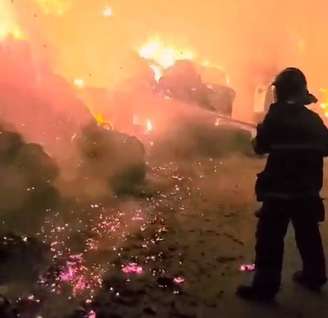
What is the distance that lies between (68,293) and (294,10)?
24514 mm

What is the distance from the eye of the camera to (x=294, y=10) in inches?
1055

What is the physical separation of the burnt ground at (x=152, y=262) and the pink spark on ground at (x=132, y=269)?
0.8 inches

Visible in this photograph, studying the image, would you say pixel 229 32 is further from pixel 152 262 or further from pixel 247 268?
pixel 152 262

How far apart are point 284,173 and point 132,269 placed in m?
1.84

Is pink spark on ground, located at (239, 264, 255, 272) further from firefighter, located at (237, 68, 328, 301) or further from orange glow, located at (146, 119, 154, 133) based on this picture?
orange glow, located at (146, 119, 154, 133)

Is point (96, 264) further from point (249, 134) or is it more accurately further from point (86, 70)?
point (86, 70)

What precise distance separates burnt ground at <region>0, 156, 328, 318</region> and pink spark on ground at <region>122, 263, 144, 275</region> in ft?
0.07

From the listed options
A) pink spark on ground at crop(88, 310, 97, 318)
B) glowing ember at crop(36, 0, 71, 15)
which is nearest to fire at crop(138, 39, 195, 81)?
glowing ember at crop(36, 0, 71, 15)

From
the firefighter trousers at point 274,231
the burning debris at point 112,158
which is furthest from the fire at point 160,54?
the firefighter trousers at point 274,231

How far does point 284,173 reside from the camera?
5098 millimetres

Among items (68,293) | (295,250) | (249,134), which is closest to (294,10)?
(249,134)

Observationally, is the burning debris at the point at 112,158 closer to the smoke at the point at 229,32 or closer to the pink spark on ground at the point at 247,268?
the pink spark on ground at the point at 247,268

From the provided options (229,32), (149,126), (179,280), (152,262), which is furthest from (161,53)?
(179,280)

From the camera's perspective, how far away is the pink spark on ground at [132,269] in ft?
18.3
